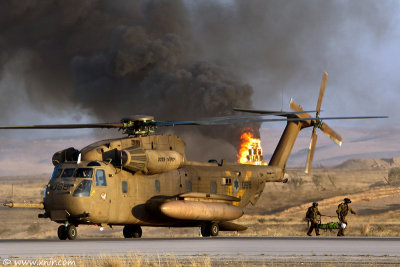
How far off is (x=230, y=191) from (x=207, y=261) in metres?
15.8

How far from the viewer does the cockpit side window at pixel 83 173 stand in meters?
26.8

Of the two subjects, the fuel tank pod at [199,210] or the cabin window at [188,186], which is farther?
the cabin window at [188,186]

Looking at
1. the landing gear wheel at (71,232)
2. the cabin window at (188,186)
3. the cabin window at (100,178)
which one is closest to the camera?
the landing gear wheel at (71,232)

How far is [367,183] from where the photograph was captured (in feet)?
338

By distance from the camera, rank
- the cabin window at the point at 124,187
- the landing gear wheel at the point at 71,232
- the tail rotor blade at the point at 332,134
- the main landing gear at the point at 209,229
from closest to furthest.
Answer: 1. the landing gear wheel at the point at 71,232
2. the cabin window at the point at 124,187
3. the main landing gear at the point at 209,229
4. the tail rotor blade at the point at 332,134

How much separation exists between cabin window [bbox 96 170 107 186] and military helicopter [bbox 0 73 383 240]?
0.12 feet

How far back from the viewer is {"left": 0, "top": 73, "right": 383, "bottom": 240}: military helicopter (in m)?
26.7

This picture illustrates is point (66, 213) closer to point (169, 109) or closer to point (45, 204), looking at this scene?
point (45, 204)

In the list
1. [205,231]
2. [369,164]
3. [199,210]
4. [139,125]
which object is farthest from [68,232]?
[369,164]

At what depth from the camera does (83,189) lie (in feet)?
87.5

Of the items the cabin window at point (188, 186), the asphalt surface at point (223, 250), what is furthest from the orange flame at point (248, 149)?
the asphalt surface at point (223, 250)

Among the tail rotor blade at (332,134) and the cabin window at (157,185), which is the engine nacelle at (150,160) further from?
the tail rotor blade at (332,134)

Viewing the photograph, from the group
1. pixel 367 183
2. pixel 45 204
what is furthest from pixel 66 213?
pixel 367 183

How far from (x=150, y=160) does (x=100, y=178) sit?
2167mm
